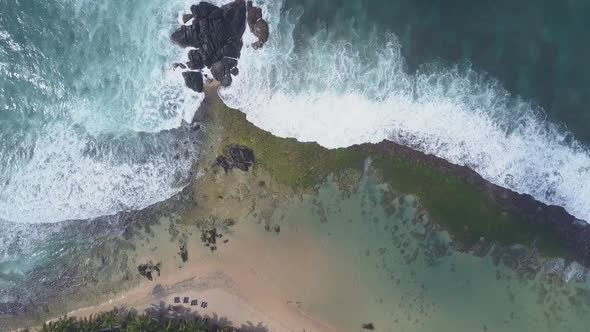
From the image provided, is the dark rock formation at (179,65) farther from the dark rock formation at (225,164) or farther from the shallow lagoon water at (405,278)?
the shallow lagoon water at (405,278)

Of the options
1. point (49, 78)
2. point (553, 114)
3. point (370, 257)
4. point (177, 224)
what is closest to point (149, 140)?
point (177, 224)

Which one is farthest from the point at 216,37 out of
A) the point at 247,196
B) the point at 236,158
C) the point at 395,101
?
the point at 395,101

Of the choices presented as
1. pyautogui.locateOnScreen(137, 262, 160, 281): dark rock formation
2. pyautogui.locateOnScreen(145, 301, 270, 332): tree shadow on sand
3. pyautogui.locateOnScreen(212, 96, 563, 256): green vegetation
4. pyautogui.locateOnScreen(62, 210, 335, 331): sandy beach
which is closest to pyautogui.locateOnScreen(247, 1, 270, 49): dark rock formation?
pyautogui.locateOnScreen(212, 96, 563, 256): green vegetation

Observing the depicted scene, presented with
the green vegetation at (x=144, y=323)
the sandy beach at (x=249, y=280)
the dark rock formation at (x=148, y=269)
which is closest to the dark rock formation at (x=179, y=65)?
the sandy beach at (x=249, y=280)

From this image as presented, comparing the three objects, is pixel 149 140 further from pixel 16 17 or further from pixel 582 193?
pixel 582 193

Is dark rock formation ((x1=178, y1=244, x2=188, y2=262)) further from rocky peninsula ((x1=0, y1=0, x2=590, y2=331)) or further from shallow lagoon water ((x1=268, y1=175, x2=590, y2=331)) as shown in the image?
shallow lagoon water ((x1=268, y1=175, x2=590, y2=331))

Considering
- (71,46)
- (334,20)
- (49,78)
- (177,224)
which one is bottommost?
(177,224)
